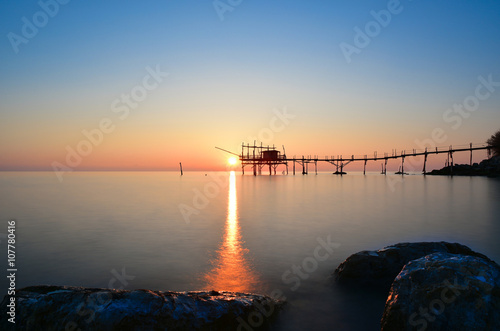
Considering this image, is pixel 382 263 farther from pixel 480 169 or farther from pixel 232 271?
pixel 480 169

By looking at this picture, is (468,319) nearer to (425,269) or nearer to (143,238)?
(425,269)

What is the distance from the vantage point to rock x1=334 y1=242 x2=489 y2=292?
6.88 m

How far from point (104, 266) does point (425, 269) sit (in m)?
8.63

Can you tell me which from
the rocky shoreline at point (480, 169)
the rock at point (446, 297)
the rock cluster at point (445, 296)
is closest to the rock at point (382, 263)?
the rock cluster at point (445, 296)

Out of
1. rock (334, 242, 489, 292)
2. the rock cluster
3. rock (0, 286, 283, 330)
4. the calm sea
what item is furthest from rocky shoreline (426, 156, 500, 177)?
rock (0, 286, 283, 330)

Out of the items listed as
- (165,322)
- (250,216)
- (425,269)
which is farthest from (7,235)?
(425,269)

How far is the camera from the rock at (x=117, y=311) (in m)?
4.07

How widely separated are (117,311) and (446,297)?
455 cm

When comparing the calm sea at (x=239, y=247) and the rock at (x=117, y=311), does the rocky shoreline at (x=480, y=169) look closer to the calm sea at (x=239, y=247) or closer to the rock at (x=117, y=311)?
the calm sea at (x=239, y=247)

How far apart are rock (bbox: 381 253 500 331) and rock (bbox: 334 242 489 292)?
8.07 feet

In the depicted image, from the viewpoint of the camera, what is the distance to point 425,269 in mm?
4504

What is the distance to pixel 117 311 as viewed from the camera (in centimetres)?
411

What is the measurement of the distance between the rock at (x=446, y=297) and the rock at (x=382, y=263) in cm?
246

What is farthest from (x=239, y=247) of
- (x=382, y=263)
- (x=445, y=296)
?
(x=445, y=296)
